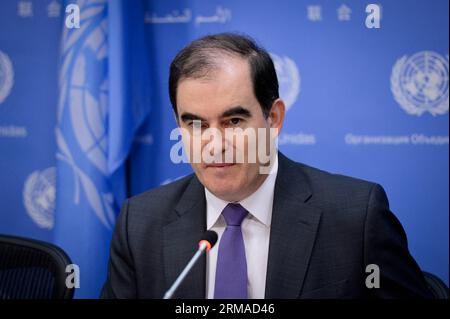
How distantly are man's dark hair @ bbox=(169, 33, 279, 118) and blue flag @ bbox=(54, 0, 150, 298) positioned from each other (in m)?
0.88

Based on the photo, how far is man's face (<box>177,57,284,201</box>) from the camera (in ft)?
4.20

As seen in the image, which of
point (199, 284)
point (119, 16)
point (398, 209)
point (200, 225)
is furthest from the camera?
point (398, 209)

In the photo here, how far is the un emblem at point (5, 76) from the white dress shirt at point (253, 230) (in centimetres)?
147

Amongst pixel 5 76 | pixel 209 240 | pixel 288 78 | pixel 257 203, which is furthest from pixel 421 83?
pixel 5 76

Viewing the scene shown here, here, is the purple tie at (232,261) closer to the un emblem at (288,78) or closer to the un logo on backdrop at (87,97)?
the un logo on backdrop at (87,97)

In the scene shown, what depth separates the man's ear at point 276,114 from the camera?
1.46 m

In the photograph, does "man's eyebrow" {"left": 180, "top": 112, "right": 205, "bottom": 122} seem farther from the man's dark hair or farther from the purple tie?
the purple tie

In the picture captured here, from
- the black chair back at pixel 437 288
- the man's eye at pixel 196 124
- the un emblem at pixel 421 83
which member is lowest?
the black chair back at pixel 437 288

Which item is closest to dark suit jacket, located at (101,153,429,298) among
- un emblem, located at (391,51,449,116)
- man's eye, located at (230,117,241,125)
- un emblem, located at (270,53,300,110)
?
man's eye, located at (230,117,241,125)

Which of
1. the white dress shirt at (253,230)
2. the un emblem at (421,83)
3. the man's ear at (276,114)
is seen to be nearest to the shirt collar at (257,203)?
the white dress shirt at (253,230)
